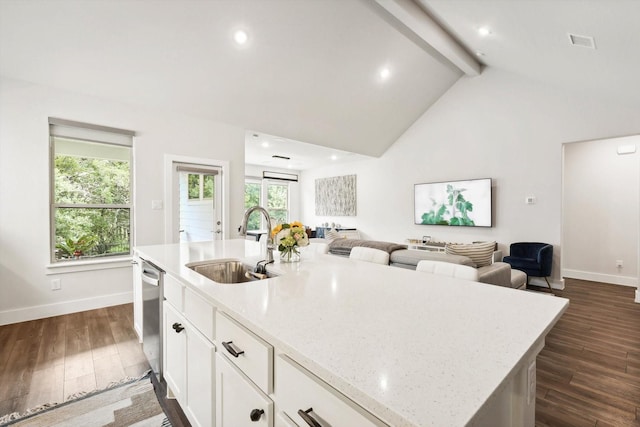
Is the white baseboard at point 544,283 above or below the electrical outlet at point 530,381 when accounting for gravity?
below

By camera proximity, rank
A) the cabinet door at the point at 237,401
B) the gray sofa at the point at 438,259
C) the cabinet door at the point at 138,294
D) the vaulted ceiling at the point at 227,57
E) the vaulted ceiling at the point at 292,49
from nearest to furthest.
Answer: the cabinet door at the point at 237,401, the cabinet door at the point at 138,294, the gray sofa at the point at 438,259, the vaulted ceiling at the point at 292,49, the vaulted ceiling at the point at 227,57

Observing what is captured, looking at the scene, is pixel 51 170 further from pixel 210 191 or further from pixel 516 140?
pixel 516 140

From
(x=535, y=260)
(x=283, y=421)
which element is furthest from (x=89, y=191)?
(x=535, y=260)

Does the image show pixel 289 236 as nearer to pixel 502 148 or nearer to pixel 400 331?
pixel 400 331

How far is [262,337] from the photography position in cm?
90

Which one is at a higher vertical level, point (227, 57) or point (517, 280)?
point (227, 57)

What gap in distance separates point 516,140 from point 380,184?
2861 millimetres

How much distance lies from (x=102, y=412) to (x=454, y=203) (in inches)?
224

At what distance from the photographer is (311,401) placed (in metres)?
0.72

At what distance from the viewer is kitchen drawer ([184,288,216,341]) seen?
4.09 feet

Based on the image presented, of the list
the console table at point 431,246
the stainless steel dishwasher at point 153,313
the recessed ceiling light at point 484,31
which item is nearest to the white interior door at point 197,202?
the stainless steel dishwasher at point 153,313

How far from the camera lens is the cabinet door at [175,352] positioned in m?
1.55

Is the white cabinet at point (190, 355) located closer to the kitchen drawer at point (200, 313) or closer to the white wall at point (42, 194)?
the kitchen drawer at point (200, 313)

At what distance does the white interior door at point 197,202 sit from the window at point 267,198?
3.26m
